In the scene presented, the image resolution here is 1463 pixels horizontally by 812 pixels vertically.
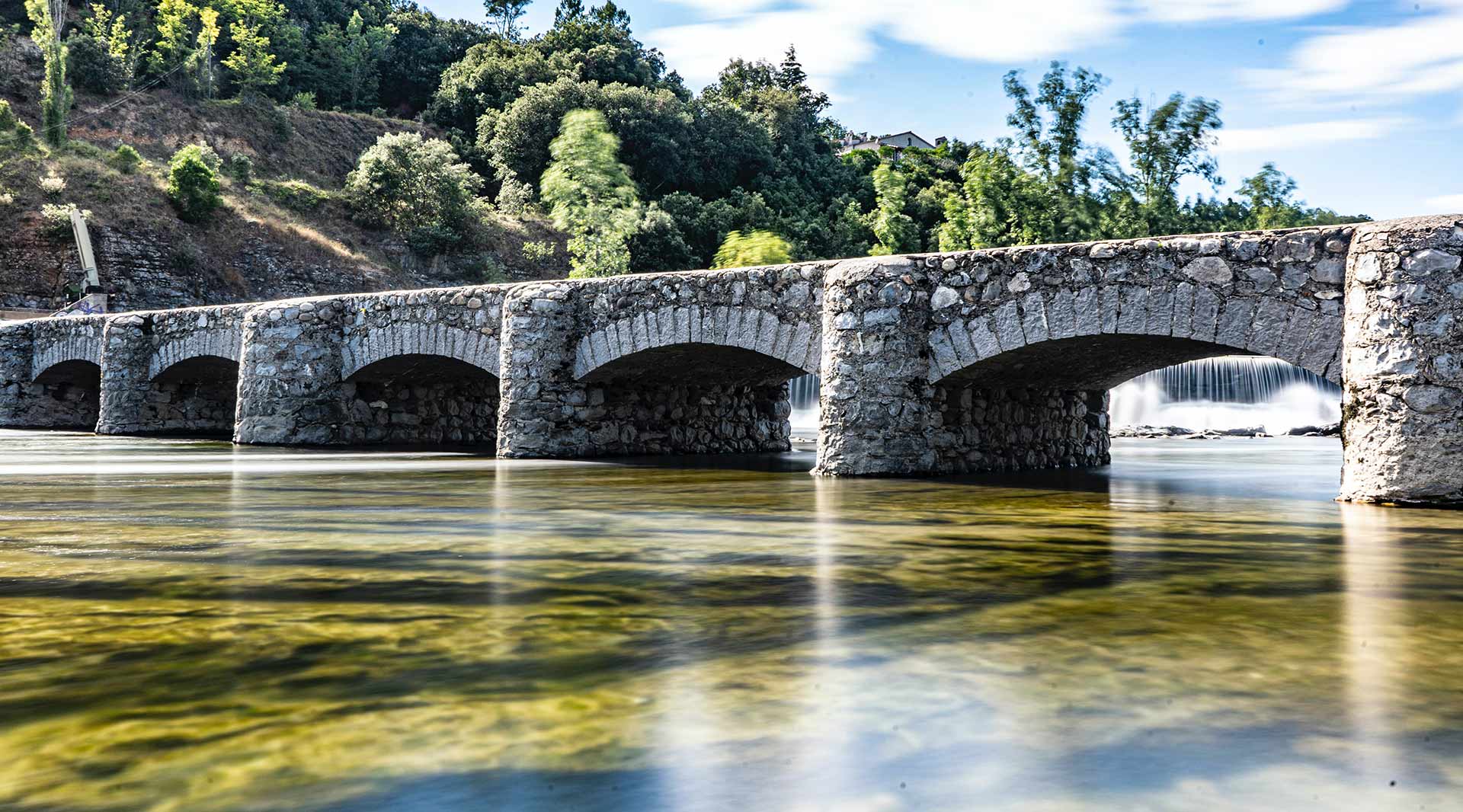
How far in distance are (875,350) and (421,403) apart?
363 inches

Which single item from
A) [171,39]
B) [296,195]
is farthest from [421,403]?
[171,39]

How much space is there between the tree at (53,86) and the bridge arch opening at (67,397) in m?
20.8

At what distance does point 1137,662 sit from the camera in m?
3.23

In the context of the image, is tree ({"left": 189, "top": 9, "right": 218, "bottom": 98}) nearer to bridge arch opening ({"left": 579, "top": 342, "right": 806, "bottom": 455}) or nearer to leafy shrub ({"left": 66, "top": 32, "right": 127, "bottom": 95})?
leafy shrub ({"left": 66, "top": 32, "right": 127, "bottom": 95})

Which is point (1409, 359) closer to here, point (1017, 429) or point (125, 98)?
point (1017, 429)

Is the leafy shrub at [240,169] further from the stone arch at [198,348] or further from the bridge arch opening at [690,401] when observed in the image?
the bridge arch opening at [690,401]

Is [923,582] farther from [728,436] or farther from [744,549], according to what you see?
[728,436]

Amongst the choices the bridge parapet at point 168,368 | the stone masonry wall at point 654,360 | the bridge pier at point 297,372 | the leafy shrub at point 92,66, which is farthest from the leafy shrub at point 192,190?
the stone masonry wall at point 654,360

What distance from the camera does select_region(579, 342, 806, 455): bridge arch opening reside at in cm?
1301

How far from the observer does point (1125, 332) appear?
887cm

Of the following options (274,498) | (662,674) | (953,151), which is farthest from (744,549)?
(953,151)

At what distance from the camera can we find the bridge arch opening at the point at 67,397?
74.4 feet

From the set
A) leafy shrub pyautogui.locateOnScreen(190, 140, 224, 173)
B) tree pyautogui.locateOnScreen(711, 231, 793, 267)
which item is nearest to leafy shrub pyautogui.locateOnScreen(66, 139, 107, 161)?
leafy shrub pyautogui.locateOnScreen(190, 140, 224, 173)

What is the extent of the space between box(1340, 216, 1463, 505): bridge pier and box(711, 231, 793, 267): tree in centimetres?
2738
